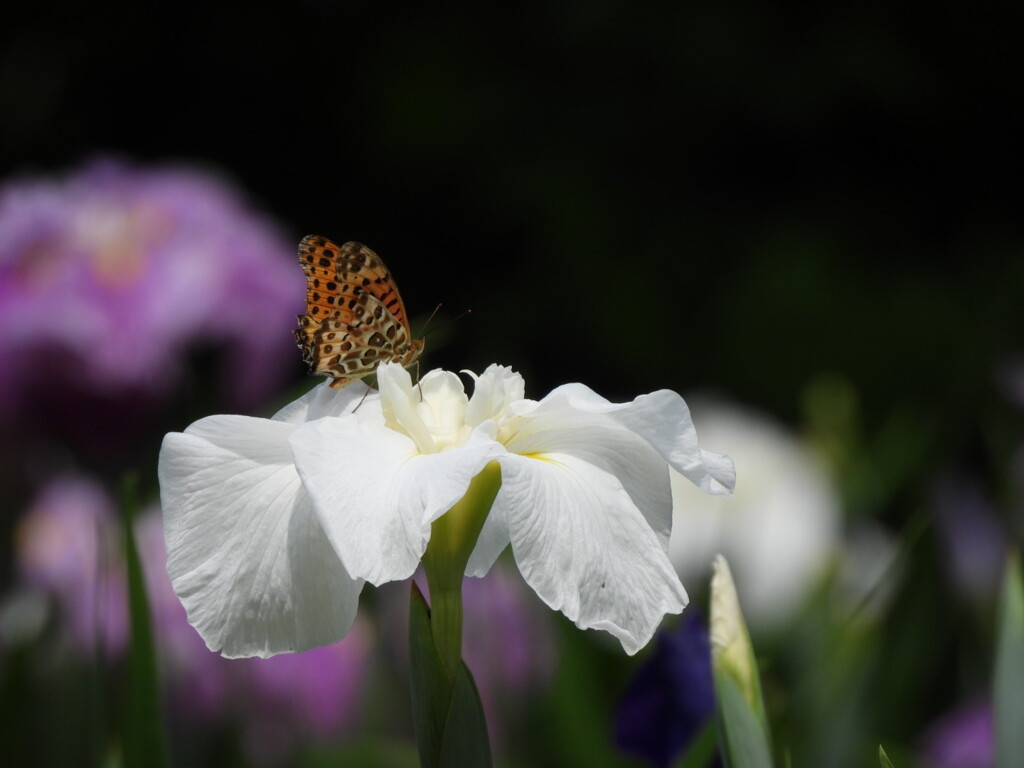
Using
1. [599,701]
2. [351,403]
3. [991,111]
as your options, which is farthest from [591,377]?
[351,403]

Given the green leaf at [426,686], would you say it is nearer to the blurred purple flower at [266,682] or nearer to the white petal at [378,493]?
the white petal at [378,493]

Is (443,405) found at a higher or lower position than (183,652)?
higher

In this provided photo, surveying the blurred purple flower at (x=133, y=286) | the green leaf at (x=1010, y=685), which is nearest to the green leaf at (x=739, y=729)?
the green leaf at (x=1010, y=685)

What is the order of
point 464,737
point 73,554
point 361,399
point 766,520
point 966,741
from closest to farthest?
point 464,737
point 361,399
point 966,741
point 73,554
point 766,520

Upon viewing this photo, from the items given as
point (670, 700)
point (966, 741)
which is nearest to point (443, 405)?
point (670, 700)

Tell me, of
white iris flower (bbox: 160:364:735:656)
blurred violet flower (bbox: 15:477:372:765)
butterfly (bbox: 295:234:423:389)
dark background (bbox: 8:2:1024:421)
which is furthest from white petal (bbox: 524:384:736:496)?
dark background (bbox: 8:2:1024:421)

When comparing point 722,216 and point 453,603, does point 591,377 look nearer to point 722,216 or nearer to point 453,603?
point 722,216

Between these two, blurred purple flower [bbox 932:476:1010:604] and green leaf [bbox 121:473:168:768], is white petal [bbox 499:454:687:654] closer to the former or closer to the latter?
green leaf [bbox 121:473:168:768]

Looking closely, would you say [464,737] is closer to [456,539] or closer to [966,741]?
[456,539]
